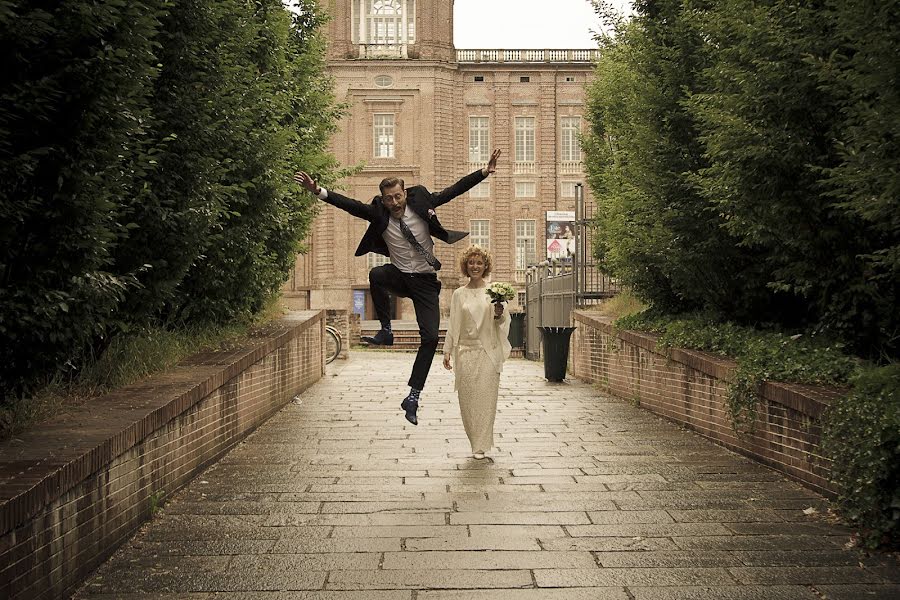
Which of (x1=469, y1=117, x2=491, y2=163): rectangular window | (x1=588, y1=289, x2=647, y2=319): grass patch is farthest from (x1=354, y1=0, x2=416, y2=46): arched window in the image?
(x1=588, y1=289, x2=647, y2=319): grass patch

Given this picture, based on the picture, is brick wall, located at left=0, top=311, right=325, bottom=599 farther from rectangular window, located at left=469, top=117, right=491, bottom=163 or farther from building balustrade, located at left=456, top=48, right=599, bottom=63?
building balustrade, located at left=456, top=48, right=599, bottom=63

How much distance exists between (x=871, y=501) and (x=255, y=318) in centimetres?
1055

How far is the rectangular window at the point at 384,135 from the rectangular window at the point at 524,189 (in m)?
6.67

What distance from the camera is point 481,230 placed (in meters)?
53.9

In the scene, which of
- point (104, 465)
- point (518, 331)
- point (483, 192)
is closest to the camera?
point (104, 465)

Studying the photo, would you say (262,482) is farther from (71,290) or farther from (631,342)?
(631,342)

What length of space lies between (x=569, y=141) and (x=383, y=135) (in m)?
9.55

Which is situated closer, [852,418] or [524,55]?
[852,418]

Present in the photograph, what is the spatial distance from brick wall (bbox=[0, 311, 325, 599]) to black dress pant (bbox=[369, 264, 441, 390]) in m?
1.59

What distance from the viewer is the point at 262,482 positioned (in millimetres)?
7859

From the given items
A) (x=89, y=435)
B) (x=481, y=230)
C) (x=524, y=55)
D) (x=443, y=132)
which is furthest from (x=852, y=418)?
(x=524, y=55)

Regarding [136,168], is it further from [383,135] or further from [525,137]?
[525,137]

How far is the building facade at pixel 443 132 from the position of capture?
51875 millimetres

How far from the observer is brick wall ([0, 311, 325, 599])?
14.8 ft
